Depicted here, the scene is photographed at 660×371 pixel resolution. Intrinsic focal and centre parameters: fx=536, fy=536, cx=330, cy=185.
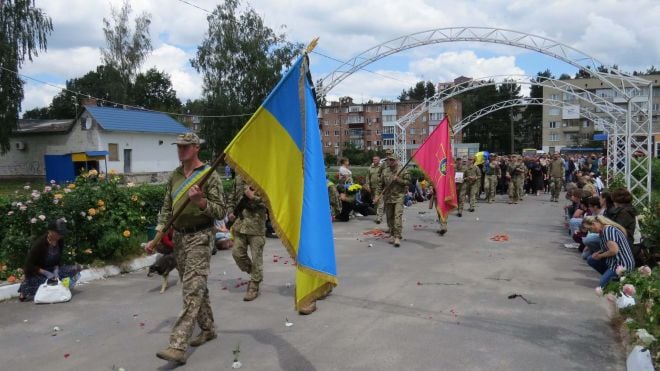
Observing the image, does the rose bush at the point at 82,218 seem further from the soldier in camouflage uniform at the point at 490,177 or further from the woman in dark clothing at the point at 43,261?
the soldier in camouflage uniform at the point at 490,177

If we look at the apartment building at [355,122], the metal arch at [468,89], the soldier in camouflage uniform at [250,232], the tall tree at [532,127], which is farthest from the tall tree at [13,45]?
the tall tree at [532,127]

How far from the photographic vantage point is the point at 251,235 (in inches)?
278

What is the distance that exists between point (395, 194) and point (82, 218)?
5.98 metres

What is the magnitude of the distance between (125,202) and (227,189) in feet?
14.9

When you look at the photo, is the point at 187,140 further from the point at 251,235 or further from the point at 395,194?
the point at 395,194

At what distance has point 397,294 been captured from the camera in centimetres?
724

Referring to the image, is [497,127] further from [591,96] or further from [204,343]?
[204,343]

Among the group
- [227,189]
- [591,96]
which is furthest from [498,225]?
[591,96]

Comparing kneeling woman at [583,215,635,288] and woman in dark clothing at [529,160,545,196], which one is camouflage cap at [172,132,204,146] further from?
woman in dark clothing at [529,160,545,196]

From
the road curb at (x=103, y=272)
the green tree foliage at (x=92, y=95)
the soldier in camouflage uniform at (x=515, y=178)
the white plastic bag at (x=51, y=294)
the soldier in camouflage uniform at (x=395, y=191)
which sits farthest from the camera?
the green tree foliage at (x=92, y=95)

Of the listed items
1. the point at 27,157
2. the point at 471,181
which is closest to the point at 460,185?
the point at 471,181

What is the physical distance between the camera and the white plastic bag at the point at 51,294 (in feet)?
22.7

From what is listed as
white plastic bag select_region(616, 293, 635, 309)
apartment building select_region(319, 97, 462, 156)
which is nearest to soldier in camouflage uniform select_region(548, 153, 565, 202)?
white plastic bag select_region(616, 293, 635, 309)

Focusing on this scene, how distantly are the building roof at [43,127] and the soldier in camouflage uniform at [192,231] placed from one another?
3893cm
